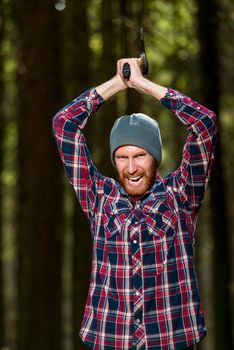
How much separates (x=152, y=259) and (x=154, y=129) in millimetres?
732

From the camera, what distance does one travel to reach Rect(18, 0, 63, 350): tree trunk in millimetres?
11227

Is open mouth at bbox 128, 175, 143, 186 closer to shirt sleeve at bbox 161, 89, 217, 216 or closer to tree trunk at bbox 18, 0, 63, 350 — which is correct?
shirt sleeve at bbox 161, 89, 217, 216

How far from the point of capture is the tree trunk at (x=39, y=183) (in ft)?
36.8

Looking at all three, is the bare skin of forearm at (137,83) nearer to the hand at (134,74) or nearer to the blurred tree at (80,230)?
the hand at (134,74)

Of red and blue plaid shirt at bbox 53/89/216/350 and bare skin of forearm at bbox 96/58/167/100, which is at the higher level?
bare skin of forearm at bbox 96/58/167/100

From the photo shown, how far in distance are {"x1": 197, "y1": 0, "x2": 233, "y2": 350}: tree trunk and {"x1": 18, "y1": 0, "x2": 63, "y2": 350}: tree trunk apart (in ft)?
6.47

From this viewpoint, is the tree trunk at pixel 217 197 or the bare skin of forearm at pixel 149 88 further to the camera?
the tree trunk at pixel 217 197

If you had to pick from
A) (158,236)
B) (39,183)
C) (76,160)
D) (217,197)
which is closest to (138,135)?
(76,160)

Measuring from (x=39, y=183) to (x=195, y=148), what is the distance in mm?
6691

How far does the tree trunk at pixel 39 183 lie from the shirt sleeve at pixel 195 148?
6.49 m

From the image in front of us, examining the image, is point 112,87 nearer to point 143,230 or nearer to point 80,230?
point 143,230

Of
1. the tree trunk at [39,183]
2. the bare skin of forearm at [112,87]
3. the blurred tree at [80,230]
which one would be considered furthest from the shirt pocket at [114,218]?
the blurred tree at [80,230]

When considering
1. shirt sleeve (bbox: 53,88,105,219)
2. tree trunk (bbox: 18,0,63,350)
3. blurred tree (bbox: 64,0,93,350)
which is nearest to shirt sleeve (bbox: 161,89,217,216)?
shirt sleeve (bbox: 53,88,105,219)

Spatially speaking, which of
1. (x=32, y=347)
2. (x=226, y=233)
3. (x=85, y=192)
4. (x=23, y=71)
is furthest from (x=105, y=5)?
(x=85, y=192)
